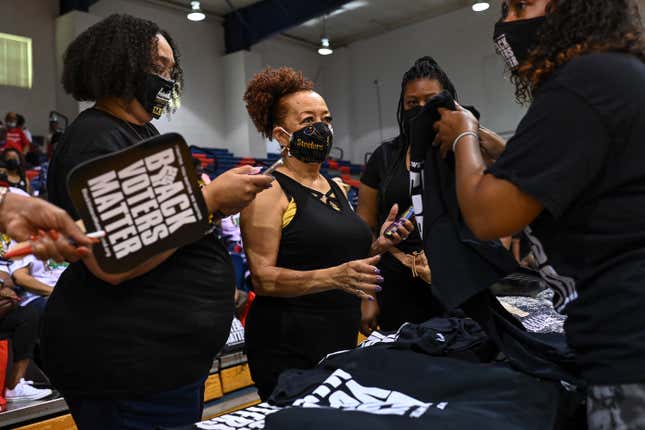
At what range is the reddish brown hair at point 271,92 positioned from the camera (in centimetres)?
214

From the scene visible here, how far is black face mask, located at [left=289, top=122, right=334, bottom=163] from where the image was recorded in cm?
201

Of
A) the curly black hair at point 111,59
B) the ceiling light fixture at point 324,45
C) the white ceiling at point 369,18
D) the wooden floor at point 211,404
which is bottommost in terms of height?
the wooden floor at point 211,404

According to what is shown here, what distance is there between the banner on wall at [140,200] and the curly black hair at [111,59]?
17.0 inches

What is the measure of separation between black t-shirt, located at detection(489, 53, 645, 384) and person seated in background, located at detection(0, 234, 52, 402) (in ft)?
9.37

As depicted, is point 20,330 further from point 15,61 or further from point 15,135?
point 15,61

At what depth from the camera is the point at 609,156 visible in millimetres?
948

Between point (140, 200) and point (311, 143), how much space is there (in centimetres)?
105

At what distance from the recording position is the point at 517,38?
3.82ft

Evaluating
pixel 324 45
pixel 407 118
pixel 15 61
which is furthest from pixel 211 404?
pixel 324 45

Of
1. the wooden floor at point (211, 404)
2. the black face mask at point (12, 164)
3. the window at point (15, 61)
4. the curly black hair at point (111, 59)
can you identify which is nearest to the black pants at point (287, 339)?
the curly black hair at point (111, 59)

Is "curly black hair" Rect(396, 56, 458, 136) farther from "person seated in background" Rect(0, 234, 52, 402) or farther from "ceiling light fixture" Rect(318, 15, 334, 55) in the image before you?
"ceiling light fixture" Rect(318, 15, 334, 55)

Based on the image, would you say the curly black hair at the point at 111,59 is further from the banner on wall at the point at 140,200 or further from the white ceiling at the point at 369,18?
the white ceiling at the point at 369,18

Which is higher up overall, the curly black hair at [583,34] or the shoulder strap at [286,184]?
the curly black hair at [583,34]

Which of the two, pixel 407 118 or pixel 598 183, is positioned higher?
pixel 407 118
